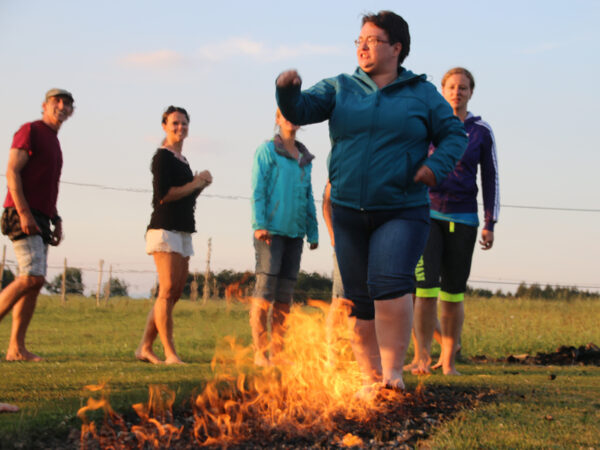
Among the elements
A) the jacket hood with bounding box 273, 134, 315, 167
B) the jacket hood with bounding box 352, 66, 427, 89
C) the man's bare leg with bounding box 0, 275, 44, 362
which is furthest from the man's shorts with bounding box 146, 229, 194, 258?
the jacket hood with bounding box 352, 66, 427, 89

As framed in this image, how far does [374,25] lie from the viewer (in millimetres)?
4641

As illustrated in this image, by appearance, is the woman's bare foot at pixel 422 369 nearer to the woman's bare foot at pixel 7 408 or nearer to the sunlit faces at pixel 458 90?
the sunlit faces at pixel 458 90

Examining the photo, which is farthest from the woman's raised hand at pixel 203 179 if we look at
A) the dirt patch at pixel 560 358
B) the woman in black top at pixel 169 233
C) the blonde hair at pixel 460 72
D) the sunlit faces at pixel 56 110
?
the dirt patch at pixel 560 358

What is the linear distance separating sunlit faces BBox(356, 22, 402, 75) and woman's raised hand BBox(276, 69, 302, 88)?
A: 53cm

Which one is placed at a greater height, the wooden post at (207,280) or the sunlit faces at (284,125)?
the sunlit faces at (284,125)

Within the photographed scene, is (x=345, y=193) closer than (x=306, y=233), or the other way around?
(x=345, y=193)

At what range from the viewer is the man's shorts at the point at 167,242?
24.0ft

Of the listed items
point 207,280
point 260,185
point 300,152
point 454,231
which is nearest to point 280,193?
point 260,185

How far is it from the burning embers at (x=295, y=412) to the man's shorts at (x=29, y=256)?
317cm

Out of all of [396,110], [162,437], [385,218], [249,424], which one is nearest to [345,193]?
[385,218]

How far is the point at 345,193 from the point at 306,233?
2.98m

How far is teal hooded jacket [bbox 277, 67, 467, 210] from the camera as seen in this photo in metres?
4.45

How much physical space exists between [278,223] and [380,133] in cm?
281

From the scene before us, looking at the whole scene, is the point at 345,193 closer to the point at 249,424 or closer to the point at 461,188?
the point at 249,424
